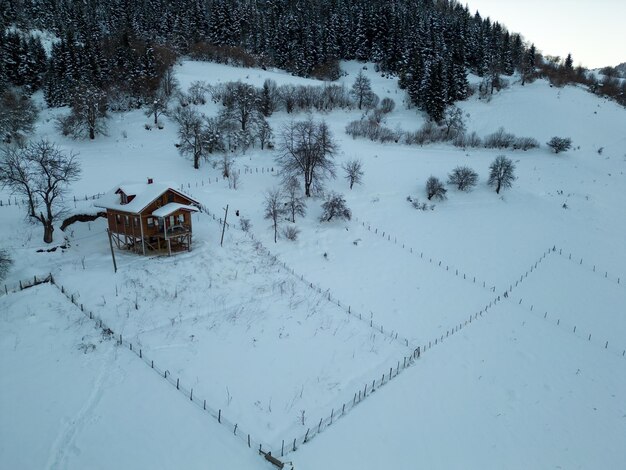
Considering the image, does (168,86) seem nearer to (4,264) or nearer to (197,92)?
(197,92)

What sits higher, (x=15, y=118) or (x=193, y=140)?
(x=15, y=118)

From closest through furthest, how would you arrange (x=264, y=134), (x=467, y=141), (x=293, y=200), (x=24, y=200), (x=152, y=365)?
1. (x=152, y=365)
2. (x=24, y=200)
3. (x=293, y=200)
4. (x=264, y=134)
5. (x=467, y=141)

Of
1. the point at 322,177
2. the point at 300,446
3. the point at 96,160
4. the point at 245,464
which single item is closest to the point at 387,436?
the point at 300,446

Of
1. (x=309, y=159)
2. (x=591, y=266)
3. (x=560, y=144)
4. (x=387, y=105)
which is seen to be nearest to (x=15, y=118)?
(x=309, y=159)

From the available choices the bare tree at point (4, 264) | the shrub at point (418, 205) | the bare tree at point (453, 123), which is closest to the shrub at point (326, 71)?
the bare tree at point (453, 123)

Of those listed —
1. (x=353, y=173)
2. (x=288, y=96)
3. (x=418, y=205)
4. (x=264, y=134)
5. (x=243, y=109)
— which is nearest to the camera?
(x=418, y=205)
